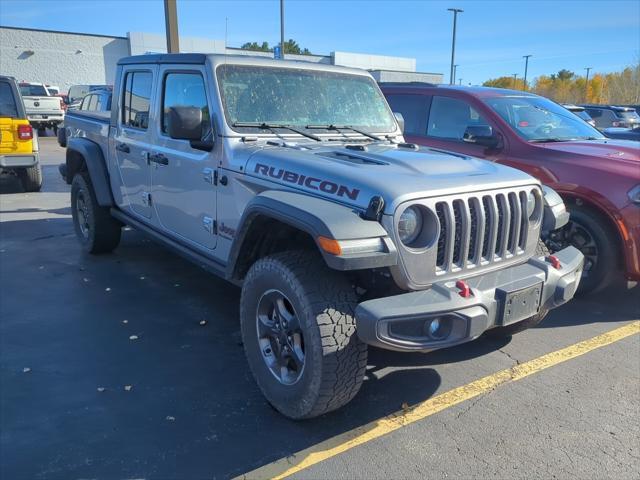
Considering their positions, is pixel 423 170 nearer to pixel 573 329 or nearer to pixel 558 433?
pixel 558 433

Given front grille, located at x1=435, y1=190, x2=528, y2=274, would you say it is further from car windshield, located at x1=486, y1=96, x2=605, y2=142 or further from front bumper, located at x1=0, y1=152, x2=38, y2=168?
front bumper, located at x1=0, y1=152, x2=38, y2=168

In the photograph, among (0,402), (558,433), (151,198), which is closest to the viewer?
(558,433)

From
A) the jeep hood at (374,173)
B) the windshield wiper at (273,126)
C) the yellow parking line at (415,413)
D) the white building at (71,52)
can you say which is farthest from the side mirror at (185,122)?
the white building at (71,52)

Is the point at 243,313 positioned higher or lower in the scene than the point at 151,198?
lower

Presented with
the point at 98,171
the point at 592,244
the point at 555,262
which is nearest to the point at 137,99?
the point at 98,171

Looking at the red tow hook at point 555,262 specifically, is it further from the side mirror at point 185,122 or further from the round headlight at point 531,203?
the side mirror at point 185,122

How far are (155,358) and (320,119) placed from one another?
6.87ft

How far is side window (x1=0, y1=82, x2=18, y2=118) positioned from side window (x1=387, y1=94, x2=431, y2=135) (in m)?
6.88

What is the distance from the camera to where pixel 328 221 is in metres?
2.55

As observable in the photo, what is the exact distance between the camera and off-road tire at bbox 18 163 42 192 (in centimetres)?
998

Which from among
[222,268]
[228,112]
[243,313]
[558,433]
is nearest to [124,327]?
[222,268]

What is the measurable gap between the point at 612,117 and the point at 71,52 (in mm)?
36739

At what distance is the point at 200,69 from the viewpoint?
3.84m

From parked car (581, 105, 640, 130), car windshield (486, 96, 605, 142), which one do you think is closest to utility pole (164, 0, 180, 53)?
car windshield (486, 96, 605, 142)
